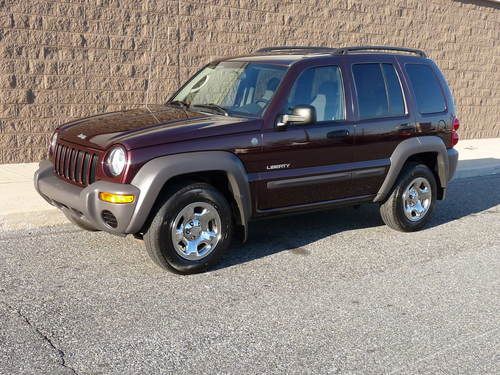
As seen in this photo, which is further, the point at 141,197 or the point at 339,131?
the point at 339,131

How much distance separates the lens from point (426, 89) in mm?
7820

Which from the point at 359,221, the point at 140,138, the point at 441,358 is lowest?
the point at 359,221

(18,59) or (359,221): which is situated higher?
(18,59)

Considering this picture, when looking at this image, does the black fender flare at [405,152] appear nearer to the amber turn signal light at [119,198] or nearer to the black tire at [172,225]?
the black tire at [172,225]

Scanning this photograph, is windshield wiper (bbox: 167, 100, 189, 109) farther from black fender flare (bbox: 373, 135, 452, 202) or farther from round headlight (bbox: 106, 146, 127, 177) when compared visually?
black fender flare (bbox: 373, 135, 452, 202)

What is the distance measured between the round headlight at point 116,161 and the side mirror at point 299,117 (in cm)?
150

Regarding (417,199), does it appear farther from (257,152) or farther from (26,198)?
(26,198)

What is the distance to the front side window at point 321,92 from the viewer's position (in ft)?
21.7

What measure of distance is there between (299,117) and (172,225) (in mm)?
1547

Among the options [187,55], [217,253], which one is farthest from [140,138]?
[187,55]

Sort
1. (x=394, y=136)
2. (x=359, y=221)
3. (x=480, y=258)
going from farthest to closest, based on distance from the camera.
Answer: (x=359, y=221) < (x=394, y=136) < (x=480, y=258)

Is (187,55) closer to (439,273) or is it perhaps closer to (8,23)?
(8,23)

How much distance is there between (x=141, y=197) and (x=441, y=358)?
2.56m

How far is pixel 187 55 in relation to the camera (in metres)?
11.6
